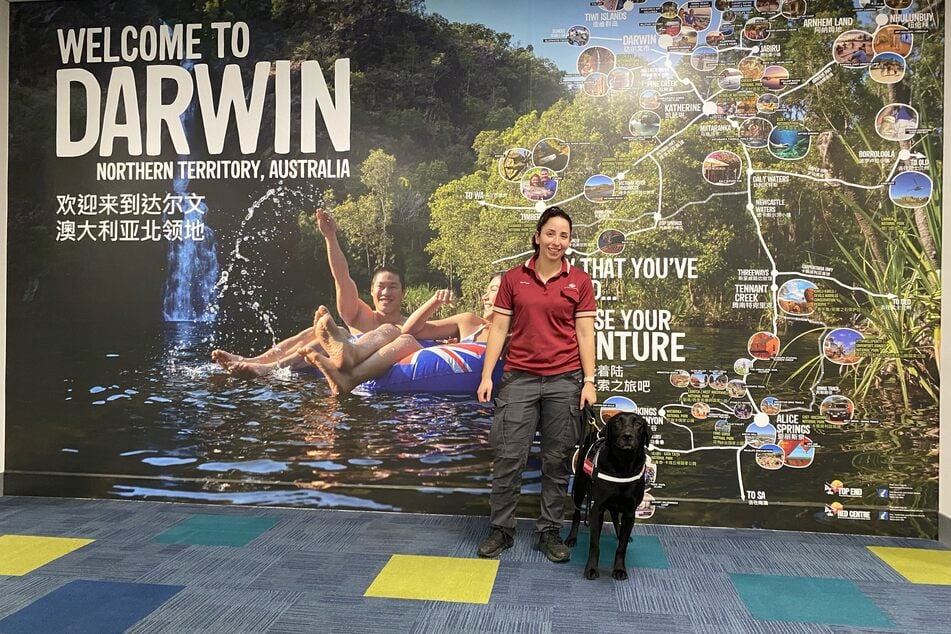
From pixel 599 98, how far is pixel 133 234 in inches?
98.0

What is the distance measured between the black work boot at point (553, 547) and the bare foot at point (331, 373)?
1202 mm

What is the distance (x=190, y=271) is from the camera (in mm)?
3627

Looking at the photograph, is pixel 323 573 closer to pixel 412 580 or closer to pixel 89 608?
pixel 412 580

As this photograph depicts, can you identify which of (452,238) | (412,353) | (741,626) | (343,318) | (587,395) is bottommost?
(741,626)

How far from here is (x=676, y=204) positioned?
3.29 metres

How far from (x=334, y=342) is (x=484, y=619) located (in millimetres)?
1666

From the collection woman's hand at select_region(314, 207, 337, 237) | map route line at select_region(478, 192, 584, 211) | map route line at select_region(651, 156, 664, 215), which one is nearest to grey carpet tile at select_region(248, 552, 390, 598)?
woman's hand at select_region(314, 207, 337, 237)

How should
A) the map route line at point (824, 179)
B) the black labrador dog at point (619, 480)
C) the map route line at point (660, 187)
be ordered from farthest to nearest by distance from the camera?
1. the map route line at point (660, 187)
2. the map route line at point (824, 179)
3. the black labrador dog at point (619, 480)

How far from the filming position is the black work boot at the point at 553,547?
2801mm

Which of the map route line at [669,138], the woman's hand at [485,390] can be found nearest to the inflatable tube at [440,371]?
the woman's hand at [485,390]

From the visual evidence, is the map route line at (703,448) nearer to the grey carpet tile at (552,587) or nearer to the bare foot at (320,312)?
the grey carpet tile at (552,587)

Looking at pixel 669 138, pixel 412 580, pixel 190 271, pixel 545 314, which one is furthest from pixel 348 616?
pixel 669 138

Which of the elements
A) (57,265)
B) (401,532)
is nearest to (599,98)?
(401,532)

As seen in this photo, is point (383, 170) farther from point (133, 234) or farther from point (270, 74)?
point (133, 234)
